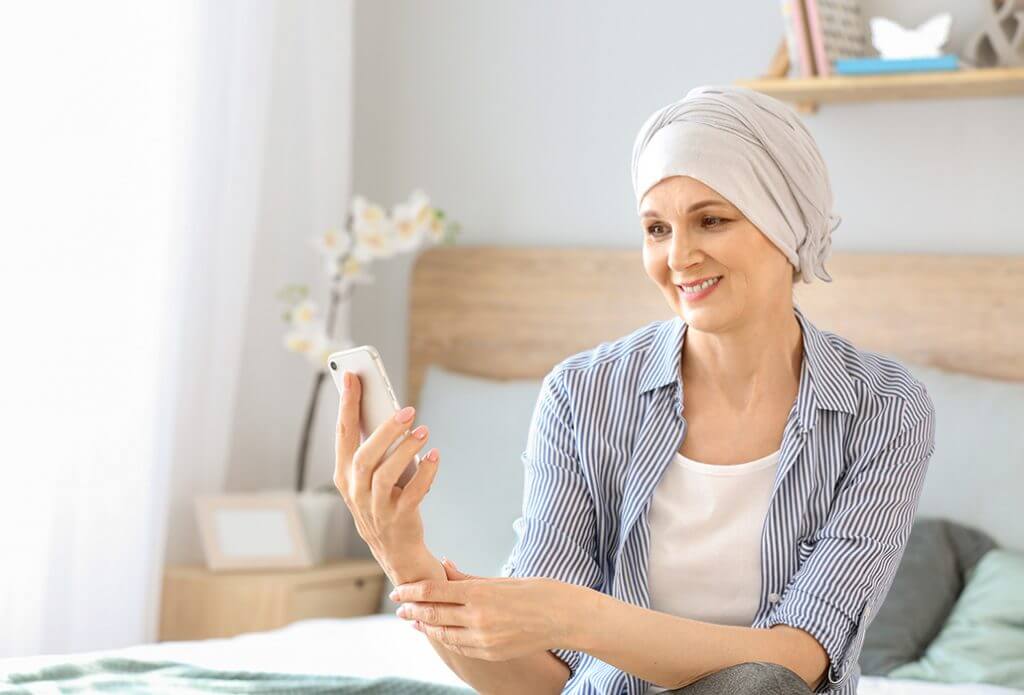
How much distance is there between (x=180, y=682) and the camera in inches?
75.9

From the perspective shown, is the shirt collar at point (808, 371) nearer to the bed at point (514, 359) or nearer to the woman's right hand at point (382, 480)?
the woman's right hand at point (382, 480)

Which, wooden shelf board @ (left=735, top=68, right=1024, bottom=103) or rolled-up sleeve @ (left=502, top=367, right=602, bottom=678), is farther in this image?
wooden shelf board @ (left=735, top=68, right=1024, bottom=103)

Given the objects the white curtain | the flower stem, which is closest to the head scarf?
the white curtain

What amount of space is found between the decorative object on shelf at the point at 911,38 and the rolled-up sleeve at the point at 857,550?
1.21 metres

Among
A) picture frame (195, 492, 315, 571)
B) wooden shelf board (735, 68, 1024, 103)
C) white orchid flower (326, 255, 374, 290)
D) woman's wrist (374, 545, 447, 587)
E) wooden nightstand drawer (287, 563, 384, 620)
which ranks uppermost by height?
wooden shelf board (735, 68, 1024, 103)

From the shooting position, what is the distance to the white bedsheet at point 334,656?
216 centimetres

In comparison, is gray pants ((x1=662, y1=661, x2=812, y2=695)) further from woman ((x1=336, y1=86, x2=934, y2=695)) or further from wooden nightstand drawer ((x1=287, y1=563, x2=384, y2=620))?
wooden nightstand drawer ((x1=287, y1=563, x2=384, y2=620))

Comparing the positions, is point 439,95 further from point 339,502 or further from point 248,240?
point 339,502

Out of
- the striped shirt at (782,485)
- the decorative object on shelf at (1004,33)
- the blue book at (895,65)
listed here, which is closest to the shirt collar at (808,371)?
the striped shirt at (782,485)

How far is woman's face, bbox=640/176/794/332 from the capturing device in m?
1.60

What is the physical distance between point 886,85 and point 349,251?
1.30 meters

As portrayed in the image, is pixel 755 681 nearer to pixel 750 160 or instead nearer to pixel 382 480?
pixel 382 480

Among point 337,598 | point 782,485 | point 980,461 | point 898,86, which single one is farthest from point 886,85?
point 337,598

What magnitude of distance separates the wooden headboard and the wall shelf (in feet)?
1.05
